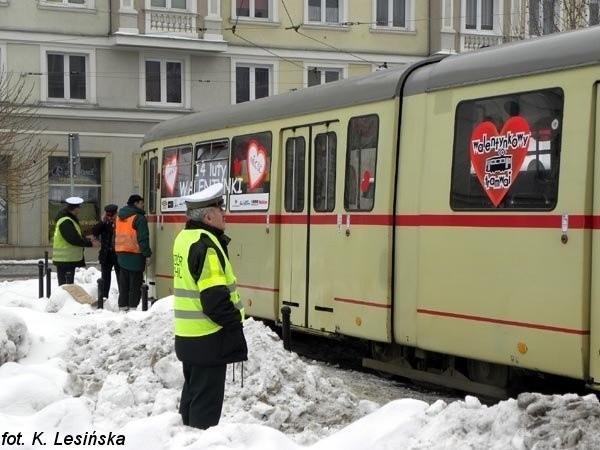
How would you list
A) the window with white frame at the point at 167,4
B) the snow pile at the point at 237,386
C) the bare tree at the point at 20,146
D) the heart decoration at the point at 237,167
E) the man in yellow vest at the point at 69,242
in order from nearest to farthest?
the snow pile at the point at 237,386 → the heart decoration at the point at 237,167 → the man in yellow vest at the point at 69,242 → the bare tree at the point at 20,146 → the window with white frame at the point at 167,4

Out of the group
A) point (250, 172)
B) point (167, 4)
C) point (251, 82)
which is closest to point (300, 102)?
point (250, 172)

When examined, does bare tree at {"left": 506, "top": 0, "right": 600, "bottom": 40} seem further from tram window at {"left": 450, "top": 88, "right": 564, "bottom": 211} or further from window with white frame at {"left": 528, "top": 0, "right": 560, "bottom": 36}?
tram window at {"left": 450, "top": 88, "right": 564, "bottom": 211}

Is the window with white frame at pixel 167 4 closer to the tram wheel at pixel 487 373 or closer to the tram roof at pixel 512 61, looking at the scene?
the tram roof at pixel 512 61

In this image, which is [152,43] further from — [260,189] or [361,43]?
[260,189]

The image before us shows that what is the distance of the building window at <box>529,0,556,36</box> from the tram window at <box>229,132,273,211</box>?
589 inches

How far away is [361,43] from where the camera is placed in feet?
118

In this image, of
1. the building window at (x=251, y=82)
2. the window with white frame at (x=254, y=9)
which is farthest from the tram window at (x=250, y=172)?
the window with white frame at (x=254, y=9)

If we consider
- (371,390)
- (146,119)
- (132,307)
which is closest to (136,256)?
A: (132,307)

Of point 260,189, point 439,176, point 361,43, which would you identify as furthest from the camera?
point 361,43

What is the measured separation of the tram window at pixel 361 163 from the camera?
10.7 m

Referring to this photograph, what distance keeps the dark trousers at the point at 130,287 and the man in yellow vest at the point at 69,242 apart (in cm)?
137

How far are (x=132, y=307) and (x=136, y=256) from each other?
782mm

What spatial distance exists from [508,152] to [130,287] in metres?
8.18

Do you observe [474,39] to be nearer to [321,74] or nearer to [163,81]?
[321,74]
